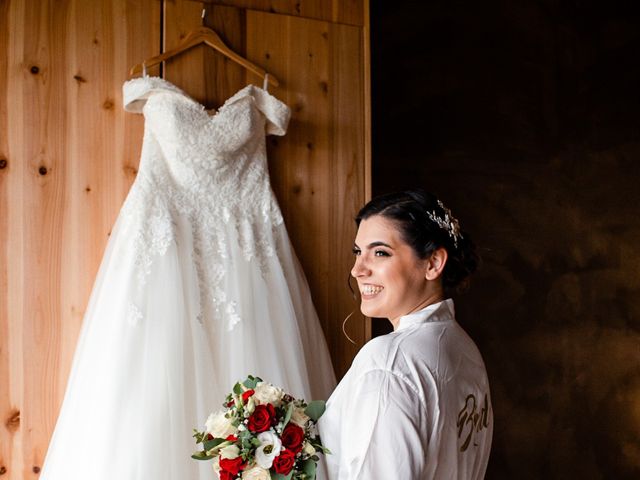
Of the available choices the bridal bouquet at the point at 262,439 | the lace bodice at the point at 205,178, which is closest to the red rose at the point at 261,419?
the bridal bouquet at the point at 262,439

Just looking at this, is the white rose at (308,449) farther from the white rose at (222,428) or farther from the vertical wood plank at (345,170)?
the vertical wood plank at (345,170)

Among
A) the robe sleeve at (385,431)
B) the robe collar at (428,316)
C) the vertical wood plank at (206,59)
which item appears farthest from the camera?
the vertical wood plank at (206,59)

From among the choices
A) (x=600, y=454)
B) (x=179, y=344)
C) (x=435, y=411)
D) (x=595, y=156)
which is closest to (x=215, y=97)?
(x=179, y=344)

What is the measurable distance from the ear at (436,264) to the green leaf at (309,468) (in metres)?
0.49

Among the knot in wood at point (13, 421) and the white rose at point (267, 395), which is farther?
the knot in wood at point (13, 421)

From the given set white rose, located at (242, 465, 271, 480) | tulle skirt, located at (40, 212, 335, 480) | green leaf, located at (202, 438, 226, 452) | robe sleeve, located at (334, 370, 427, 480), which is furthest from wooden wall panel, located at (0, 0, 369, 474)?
robe sleeve, located at (334, 370, 427, 480)

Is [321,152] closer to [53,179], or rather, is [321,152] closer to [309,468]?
[53,179]

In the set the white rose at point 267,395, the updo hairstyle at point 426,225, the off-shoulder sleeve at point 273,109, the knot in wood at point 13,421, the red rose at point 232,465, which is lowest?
the knot in wood at point 13,421

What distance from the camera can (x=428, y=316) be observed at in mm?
→ 1670

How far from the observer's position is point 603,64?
4.52m

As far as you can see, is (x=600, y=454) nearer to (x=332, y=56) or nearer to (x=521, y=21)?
(x=521, y=21)

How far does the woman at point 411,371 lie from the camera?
56.9 inches

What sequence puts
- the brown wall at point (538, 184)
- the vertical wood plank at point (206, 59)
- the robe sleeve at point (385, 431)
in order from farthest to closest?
the brown wall at point (538, 184), the vertical wood plank at point (206, 59), the robe sleeve at point (385, 431)

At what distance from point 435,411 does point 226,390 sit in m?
0.96
